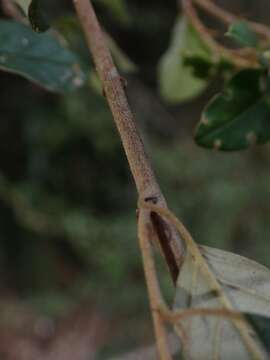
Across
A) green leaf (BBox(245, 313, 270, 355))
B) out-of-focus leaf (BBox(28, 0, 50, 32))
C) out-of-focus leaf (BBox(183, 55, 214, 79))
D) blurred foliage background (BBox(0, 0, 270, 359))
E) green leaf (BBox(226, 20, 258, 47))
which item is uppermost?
out-of-focus leaf (BBox(28, 0, 50, 32))

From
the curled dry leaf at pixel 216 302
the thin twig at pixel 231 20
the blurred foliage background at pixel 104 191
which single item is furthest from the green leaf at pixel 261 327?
the blurred foliage background at pixel 104 191

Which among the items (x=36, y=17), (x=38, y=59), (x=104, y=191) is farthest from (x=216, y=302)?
(x=104, y=191)

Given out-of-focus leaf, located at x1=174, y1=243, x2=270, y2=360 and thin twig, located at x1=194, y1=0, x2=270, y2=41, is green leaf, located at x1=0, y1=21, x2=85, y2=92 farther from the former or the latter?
out-of-focus leaf, located at x1=174, y1=243, x2=270, y2=360

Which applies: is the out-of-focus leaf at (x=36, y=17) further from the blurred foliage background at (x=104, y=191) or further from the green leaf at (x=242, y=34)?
the blurred foliage background at (x=104, y=191)

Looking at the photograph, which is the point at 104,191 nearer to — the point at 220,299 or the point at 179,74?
the point at 179,74

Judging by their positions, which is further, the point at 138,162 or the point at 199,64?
the point at 199,64

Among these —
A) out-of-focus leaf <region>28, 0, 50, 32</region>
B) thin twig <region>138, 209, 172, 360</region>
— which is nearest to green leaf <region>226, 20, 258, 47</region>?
out-of-focus leaf <region>28, 0, 50, 32</region>
